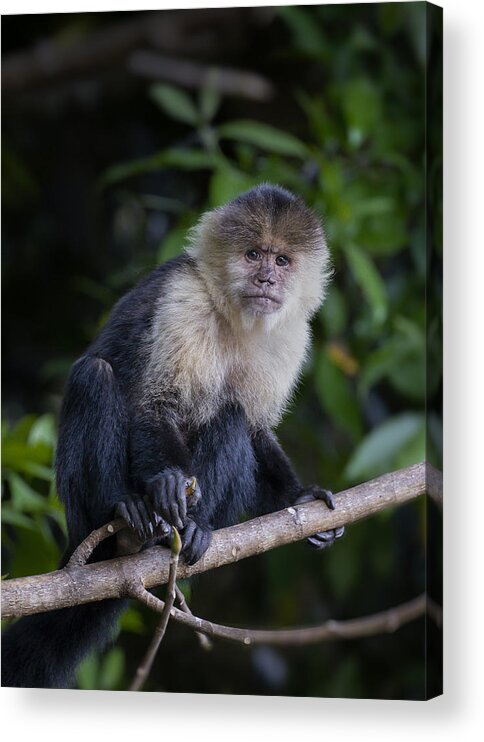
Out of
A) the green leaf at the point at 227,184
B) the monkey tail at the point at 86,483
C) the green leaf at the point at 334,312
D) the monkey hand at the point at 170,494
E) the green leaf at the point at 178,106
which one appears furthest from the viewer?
the green leaf at the point at 178,106

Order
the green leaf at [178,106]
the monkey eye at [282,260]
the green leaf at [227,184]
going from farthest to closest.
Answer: the green leaf at [178,106]
the green leaf at [227,184]
the monkey eye at [282,260]

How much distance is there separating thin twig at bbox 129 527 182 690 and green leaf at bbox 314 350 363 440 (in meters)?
0.71

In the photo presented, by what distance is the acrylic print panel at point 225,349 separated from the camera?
3.10 meters

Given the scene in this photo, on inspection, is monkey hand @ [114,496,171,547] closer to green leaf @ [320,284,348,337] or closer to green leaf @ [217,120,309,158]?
green leaf @ [320,284,348,337]

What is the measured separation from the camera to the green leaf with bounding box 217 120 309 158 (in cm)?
346

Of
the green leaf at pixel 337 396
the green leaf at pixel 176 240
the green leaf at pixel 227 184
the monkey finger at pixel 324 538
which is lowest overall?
the monkey finger at pixel 324 538

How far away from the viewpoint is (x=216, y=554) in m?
3.14

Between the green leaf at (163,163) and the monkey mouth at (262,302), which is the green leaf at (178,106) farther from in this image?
the monkey mouth at (262,302)

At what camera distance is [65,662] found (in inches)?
129

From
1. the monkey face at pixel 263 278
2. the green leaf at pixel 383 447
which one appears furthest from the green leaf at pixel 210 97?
the green leaf at pixel 383 447

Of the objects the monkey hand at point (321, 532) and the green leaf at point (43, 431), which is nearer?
the monkey hand at point (321, 532)

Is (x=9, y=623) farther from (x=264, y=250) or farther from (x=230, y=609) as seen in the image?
(x=264, y=250)

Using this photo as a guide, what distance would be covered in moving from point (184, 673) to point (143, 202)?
1430 millimetres

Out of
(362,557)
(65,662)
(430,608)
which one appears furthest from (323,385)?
(65,662)
